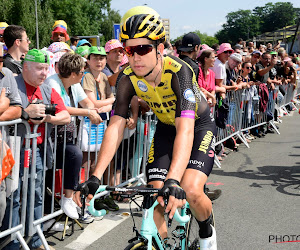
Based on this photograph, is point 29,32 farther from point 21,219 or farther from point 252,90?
point 21,219

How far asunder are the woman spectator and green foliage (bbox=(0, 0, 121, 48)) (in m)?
37.2

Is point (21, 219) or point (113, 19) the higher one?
point (113, 19)

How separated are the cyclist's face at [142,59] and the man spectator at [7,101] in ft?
5.90

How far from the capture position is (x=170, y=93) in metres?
3.14

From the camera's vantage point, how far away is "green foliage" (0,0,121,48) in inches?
1629

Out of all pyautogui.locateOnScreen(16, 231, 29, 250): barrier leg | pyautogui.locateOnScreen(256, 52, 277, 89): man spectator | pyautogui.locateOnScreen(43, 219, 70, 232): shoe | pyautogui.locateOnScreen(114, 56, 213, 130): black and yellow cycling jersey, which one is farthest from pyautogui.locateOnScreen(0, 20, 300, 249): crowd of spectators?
pyautogui.locateOnScreen(256, 52, 277, 89): man spectator

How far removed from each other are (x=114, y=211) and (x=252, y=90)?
6.61 m

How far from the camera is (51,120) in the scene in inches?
174

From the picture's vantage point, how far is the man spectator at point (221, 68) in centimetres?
855

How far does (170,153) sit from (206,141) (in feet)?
1.02

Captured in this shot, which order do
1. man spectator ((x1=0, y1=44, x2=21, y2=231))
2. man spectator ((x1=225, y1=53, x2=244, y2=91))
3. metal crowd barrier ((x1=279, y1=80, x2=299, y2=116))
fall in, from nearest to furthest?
man spectator ((x1=0, y1=44, x2=21, y2=231)) < man spectator ((x1=225, y1=53, x2=244, y2=91)) < metal crowd barrier ((x1=279, y1=80, x2=299, y2=116))

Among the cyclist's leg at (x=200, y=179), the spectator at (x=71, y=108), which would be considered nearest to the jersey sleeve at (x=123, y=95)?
the cyclist's leg at (x=200, y=179)

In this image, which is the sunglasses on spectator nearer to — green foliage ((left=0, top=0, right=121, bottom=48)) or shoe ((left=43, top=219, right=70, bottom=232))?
shoe ((left=43, top=219, right=70, bottom=232))

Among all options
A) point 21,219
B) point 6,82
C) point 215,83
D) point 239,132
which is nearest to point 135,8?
point 6,82
